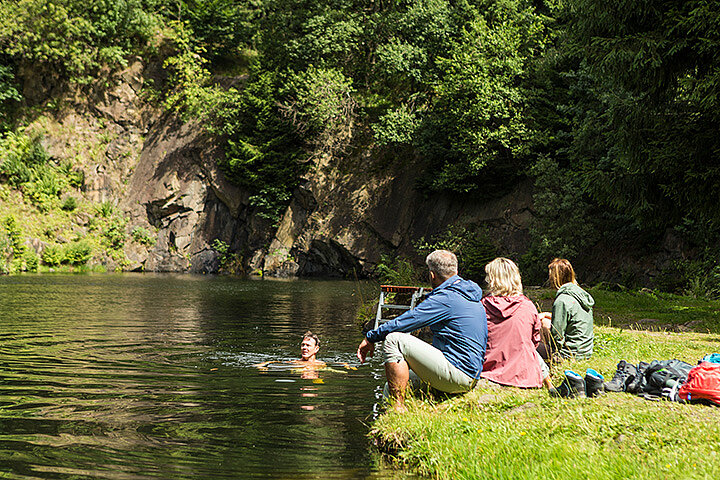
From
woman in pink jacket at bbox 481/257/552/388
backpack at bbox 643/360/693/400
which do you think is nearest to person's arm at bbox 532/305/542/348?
woman in pink jacket at bbox 481/257/552/388

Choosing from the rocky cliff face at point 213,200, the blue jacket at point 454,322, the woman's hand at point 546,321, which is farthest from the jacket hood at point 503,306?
the rocky cliff face at point 213,200

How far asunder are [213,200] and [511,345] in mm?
41326

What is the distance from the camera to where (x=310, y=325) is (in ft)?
54.9

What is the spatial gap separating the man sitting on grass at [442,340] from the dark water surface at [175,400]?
0.83 meters

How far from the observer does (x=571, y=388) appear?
626 cm

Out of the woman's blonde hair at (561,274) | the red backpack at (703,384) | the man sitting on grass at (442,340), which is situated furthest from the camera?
the woman's blonde hair at (561,274)

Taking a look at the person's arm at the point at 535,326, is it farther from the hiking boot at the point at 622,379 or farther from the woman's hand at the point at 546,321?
the woman's hand at the point at 546,321

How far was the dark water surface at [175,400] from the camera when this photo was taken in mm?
5301

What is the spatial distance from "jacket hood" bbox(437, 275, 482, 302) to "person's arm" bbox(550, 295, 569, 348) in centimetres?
195

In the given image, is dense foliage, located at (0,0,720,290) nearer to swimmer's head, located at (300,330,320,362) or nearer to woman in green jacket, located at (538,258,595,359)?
woman in green jacket, located at (538,258,595,359)

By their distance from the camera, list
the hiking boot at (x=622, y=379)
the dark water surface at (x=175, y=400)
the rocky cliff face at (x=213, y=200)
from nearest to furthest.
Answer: the dark water surface at (x=175, y=400)
the hiking boot at (x=622, y=379)
the rocky cliff face at (x=213, y=200)

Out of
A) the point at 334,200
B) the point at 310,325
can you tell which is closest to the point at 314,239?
the point at 334,200

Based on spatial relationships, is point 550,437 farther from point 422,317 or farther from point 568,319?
point 568,319

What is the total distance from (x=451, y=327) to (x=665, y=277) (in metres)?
19.1
